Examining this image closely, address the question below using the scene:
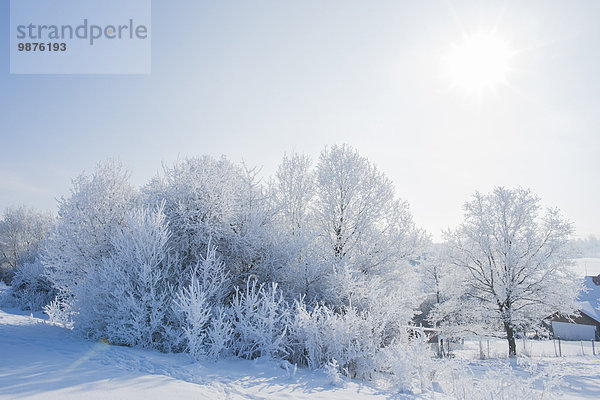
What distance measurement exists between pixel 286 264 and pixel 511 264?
536 inches

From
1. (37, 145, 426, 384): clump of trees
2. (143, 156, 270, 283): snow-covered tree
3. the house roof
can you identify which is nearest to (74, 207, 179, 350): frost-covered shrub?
(37, 145, 426, 384): clump of trees

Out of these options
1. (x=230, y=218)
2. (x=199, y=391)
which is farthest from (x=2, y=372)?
(x=230, y=218)

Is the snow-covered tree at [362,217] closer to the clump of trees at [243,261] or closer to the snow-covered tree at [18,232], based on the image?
the clump of trees at [243,261]

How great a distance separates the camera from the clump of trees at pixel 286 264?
7.45m

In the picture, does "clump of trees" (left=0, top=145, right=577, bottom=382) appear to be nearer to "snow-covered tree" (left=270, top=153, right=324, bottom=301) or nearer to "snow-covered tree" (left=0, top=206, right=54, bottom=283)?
"snow-covered tree" (left=270, top=153, right=324, bottom=301)

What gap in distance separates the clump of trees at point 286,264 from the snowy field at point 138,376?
0.62 metres

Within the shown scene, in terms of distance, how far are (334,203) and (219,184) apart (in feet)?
17.2

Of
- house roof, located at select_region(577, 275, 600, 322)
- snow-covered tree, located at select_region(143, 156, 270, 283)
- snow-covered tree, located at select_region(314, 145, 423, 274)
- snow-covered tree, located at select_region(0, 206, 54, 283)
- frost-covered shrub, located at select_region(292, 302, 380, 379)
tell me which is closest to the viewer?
frost-covered shrub, located at select_region(292, 302, 380, 379)

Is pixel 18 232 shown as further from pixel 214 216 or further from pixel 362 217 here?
pixel 362 217

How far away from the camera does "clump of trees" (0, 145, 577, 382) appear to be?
7.45 metres

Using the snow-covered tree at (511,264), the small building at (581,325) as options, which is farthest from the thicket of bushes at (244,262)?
the small building at (581,325)

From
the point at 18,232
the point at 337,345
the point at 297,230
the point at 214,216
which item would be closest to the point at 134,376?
the point at 337,345

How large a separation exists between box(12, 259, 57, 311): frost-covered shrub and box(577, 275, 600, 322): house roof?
133ft

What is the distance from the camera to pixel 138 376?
502cm
